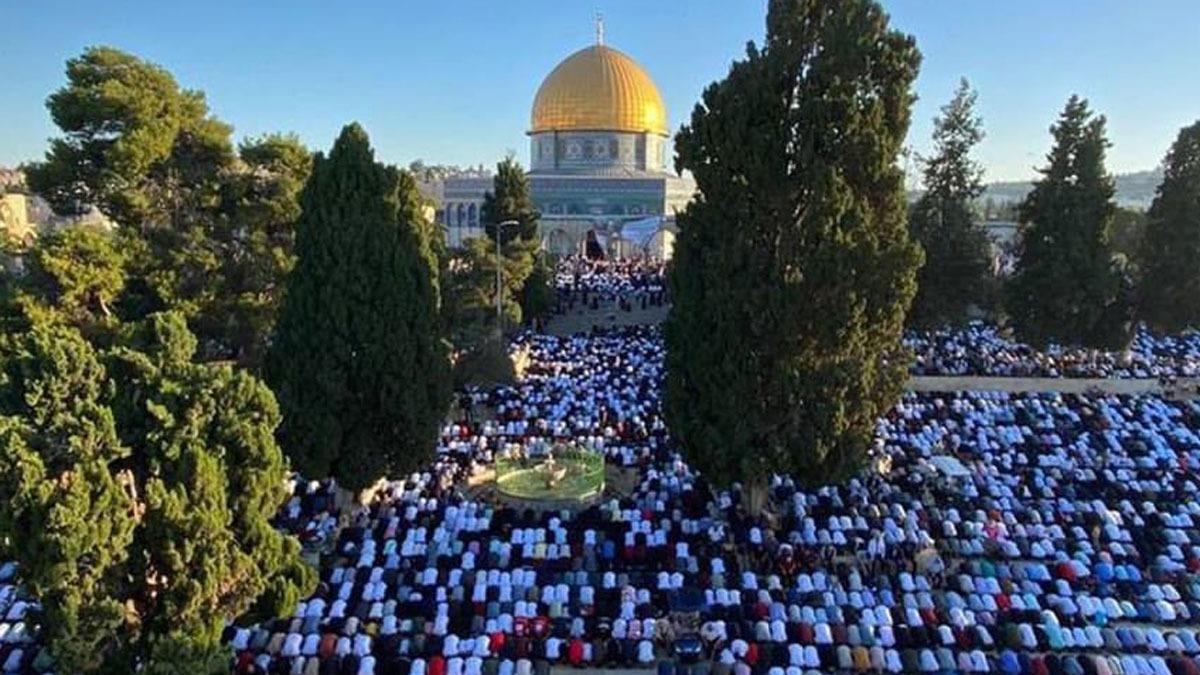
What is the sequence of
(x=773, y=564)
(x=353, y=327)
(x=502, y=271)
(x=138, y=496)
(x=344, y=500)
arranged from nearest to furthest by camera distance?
(x=138, y=496)
(x=773, y=564)
(x=353, y=327)
(x=344, y=500)
(x=502, y=271)

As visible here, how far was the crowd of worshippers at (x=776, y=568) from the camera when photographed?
11211 millimetres

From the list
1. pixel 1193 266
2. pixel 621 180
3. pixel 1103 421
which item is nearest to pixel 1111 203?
pixel 1193 266

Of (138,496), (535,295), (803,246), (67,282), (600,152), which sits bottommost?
(535,295)

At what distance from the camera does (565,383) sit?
24.3 m

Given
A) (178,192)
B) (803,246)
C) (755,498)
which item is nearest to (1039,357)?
(755,498)

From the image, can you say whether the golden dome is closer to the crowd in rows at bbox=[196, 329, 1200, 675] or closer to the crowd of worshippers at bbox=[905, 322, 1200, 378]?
the crowd of worshippers at bbox=[905, 322, 1200, 378]

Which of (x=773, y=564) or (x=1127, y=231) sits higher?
(x=1127, y=231)

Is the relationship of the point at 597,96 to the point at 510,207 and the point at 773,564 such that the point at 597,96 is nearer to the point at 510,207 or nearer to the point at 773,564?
the point at 510,207

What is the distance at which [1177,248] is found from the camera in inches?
1006

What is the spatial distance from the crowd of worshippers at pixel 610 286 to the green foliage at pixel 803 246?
69.2 feet

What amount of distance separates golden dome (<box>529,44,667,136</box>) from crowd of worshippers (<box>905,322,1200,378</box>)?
30151mm

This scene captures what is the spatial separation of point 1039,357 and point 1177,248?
15.8 feet

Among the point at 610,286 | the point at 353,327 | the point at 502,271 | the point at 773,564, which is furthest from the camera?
the point at 610,286

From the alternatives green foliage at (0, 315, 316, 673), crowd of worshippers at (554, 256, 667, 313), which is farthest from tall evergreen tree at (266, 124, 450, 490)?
crowd of worshippers at (554, 256, 667, 313)
